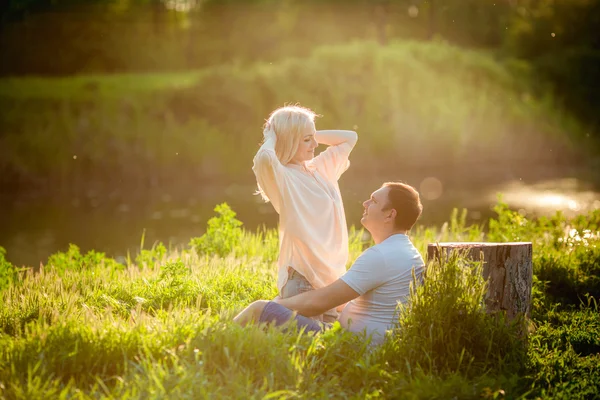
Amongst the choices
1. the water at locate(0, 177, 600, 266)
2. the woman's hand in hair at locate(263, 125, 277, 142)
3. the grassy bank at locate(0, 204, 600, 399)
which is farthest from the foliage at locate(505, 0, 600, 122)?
the woman's hand in hair at locate(263, 125, 277, 142)

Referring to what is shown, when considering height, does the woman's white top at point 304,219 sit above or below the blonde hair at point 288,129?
below

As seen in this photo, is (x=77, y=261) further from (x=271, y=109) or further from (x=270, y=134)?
(x=271, y=109)

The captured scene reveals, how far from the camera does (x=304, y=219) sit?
5199 mm

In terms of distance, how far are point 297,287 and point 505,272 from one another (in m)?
1.54

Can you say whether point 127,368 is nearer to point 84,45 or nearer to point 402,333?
point 402,333

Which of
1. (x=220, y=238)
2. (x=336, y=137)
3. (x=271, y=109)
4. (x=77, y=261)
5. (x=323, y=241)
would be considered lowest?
(x=77, y=261)

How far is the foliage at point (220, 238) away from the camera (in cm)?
863

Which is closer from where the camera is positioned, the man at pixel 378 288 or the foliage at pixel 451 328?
the foliage at pixel 451 328

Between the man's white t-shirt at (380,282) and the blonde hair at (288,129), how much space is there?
1047mm

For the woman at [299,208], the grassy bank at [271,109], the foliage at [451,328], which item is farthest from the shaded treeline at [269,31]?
the foliage at [451,328]

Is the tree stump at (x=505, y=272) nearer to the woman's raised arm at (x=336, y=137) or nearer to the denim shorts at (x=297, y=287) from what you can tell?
the denim shorts at (x=297, y=287)

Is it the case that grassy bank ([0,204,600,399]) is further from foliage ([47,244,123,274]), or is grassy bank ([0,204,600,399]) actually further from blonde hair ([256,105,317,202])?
foliage ([47,244,123,274])

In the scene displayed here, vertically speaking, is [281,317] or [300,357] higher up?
[281,317]

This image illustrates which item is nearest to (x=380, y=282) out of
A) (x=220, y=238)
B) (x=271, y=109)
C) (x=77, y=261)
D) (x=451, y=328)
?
(x=451, y=328)
